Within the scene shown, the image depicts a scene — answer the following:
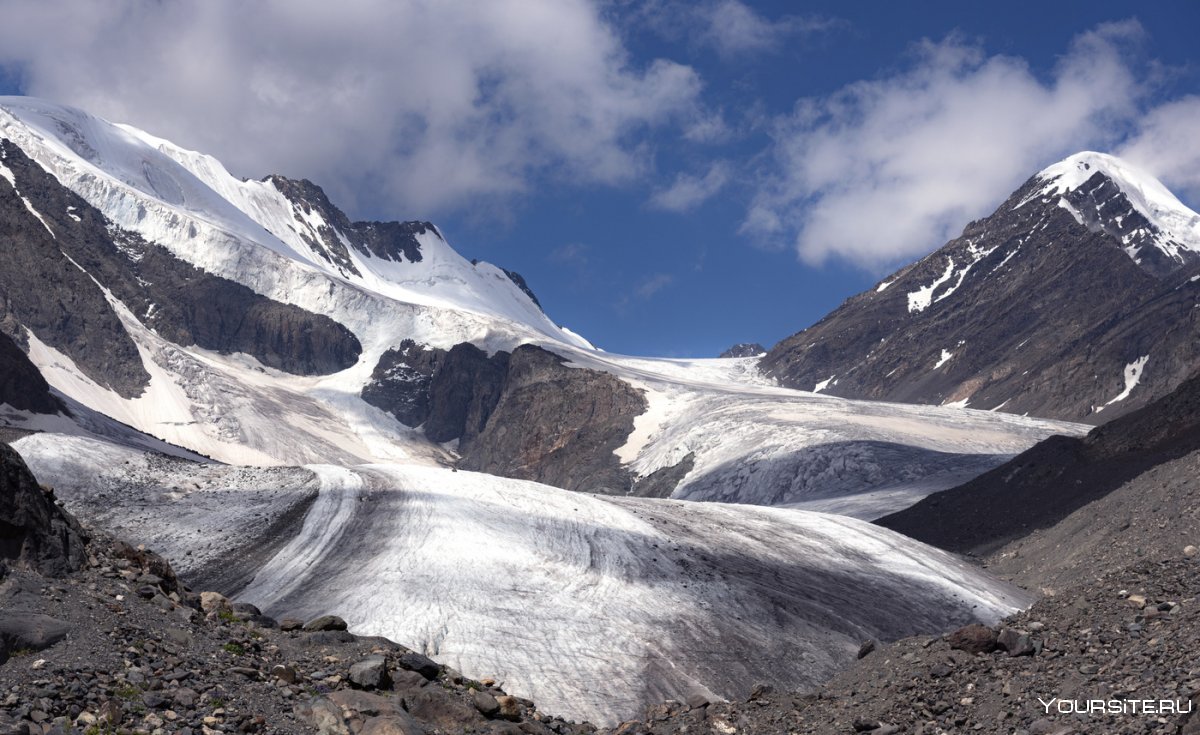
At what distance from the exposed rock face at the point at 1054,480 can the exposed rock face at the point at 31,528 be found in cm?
4487

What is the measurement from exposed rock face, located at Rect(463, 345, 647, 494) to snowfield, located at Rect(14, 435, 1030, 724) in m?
84.9

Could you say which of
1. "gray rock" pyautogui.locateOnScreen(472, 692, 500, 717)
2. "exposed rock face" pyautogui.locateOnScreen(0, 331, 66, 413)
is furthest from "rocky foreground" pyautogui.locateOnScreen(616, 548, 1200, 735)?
"exposed rock face" pyautogui.locateOnScreen(0, 331, 66, 413)

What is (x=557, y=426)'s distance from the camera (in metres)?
169

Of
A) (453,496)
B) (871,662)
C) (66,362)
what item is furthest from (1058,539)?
(66,362)

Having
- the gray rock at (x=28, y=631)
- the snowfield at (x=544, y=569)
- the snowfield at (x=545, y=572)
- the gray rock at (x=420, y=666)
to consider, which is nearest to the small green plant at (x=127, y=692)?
the gray rock at (x=28, y=631)

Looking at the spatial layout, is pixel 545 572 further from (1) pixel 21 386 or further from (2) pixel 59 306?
(2) pixel 59 306

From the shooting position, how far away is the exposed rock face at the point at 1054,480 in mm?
53844

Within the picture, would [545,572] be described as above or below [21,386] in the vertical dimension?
below

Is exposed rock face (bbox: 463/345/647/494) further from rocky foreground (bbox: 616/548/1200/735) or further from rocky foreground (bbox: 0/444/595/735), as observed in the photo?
rocky foreground (bbox: 0/444/595/735)

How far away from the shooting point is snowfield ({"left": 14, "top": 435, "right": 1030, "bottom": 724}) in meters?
27.7

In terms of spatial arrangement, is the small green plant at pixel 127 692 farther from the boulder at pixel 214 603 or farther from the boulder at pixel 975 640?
the boulder at pixel 975 640

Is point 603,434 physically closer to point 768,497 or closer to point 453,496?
point 768,497
